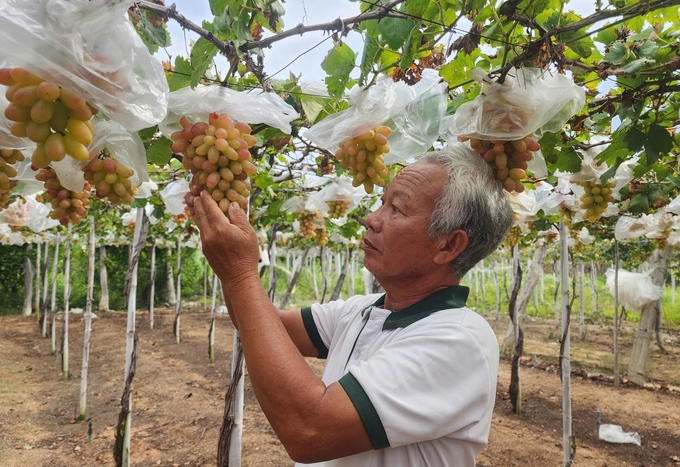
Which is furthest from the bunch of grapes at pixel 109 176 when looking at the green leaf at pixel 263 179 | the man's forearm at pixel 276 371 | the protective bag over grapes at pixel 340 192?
the protective bag over grapes at pixel 340 192

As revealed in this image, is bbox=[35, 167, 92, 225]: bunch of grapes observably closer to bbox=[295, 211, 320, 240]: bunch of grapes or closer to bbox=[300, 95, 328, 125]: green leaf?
bbox=[300, 95, 328, 125]: green leaf

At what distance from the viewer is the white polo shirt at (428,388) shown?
1.14 meters

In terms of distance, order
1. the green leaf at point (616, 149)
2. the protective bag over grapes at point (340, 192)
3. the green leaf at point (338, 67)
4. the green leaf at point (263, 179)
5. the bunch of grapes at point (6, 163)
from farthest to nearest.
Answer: the protective bag over grapes at point (340, 192)
the green leaf at point (263, 179)
the green leaf at point (616, 149)
the green leaf at point (338, 67)
the bunch of grapes at point (6, 163)

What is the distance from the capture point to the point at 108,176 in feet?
4.24

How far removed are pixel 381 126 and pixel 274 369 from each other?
974 mm

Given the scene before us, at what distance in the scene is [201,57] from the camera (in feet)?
4.63

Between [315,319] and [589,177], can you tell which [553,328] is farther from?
[315,319]

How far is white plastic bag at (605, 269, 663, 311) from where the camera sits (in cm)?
916

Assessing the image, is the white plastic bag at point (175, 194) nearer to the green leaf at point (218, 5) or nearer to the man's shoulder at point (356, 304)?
the man's shoulder at point (356, 304)

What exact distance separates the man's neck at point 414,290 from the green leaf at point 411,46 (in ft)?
2.38

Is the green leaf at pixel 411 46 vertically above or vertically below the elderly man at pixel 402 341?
above

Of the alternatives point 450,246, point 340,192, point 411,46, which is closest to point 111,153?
point 411,46

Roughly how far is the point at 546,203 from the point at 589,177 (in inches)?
74.7

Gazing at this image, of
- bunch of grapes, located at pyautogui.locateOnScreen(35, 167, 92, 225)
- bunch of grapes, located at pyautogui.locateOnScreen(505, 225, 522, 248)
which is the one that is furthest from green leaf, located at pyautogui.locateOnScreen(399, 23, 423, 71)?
bunch of grapes, located at pyautogui.locateOnScreen(505, 225, 522, 248)
